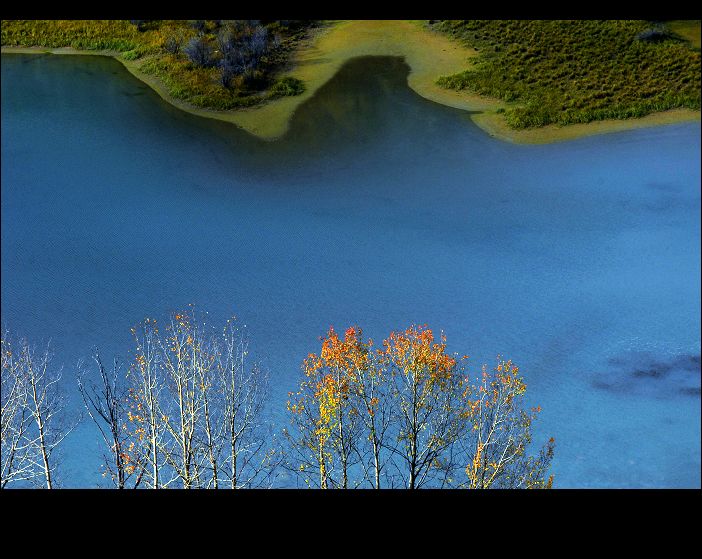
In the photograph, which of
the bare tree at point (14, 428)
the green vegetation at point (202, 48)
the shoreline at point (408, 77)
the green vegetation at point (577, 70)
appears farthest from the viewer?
the green vegetation at point (202, 48)

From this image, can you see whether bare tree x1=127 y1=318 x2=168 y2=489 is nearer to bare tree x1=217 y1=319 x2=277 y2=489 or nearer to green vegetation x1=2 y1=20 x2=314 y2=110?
bare tree x1=217 y1=319 x2=277 y2=489

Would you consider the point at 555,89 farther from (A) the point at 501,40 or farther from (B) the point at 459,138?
(B) the point at 459,138

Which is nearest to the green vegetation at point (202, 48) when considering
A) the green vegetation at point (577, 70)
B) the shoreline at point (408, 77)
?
the shoreline at point (408, 77)

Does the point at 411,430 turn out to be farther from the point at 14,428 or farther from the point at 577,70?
the point at 577,70

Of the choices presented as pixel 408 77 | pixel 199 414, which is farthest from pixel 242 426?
pixel 408 77

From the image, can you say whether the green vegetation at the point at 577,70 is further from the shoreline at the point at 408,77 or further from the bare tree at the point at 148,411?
the bare tree at the point at 148,411

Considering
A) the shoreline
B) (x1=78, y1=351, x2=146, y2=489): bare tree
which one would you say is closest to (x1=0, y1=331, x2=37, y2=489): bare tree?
(x1=78, y1=351, x2=146, y2=489): bare tree

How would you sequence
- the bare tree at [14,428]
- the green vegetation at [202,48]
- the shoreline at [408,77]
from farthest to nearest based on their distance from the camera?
the green vegetation at [202,48] < the shoreline at [408,77] < the bare tree at [14,428]
